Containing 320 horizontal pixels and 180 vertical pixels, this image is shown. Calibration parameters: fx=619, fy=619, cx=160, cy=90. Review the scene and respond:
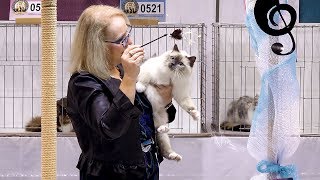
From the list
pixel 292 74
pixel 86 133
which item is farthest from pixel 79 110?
pixel 292 74

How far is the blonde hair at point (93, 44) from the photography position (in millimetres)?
1606

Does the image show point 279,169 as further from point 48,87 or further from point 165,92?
point 165,92

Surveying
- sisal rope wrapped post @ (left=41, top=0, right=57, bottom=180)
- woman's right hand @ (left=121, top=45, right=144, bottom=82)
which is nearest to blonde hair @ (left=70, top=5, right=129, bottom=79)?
woman's right hand @ (left=121, top=45, right=144, bottom=82)

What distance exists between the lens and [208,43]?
13.9ft

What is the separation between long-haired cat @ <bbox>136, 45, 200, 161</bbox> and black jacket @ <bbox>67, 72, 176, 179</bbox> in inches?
21.3

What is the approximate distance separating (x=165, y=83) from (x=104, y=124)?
3.22 feet

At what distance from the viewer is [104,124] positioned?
145 cm

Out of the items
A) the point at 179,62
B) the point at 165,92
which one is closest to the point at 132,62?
the point at 165,92

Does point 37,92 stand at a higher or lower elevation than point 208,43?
lower

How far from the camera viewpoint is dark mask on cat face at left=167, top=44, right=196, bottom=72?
250 cm

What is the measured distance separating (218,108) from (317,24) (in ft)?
2.96

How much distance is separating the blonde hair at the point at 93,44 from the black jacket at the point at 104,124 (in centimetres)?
3

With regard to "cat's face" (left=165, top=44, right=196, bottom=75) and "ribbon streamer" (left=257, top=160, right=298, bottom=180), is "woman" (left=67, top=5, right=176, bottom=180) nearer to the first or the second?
"ribbon streamer" (left=257, top=160, right=298, bottom=180)

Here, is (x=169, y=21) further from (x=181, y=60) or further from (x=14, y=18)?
(x=181, y=60)
